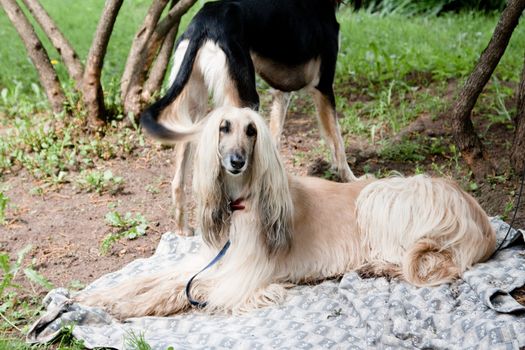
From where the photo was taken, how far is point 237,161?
3.74m

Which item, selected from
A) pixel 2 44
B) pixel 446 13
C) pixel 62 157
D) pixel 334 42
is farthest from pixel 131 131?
pixel 446 13

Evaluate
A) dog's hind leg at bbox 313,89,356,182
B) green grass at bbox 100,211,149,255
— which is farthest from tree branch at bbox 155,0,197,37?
green grass at bbox 100,211,149,255

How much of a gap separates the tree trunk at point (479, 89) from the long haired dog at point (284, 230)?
1244 millimetres

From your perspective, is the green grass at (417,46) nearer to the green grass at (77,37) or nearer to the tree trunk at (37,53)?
the green grass at (77,37)

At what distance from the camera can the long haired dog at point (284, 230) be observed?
3.86 meters

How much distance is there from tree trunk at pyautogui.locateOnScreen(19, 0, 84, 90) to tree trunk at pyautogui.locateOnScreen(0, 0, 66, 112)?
148 mm

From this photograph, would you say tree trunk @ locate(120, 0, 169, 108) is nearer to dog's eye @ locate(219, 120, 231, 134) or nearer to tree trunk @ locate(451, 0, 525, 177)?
tree trunk @ locate(451, 0, 525, 177)

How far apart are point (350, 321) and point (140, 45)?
12.5 ft

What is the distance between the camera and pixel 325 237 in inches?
173

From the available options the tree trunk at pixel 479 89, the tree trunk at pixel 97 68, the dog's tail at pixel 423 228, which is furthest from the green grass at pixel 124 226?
the tree trunk at pixel 479 89

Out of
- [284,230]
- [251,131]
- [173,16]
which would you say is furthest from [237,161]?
[173,16]

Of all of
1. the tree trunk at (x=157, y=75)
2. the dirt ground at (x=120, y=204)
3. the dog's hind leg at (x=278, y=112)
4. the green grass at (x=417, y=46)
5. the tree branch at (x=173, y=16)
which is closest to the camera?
the dirt ground at (x=120, y=204)

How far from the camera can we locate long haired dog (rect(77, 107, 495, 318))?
12.7ft

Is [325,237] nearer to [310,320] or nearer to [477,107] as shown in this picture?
[310,320]
